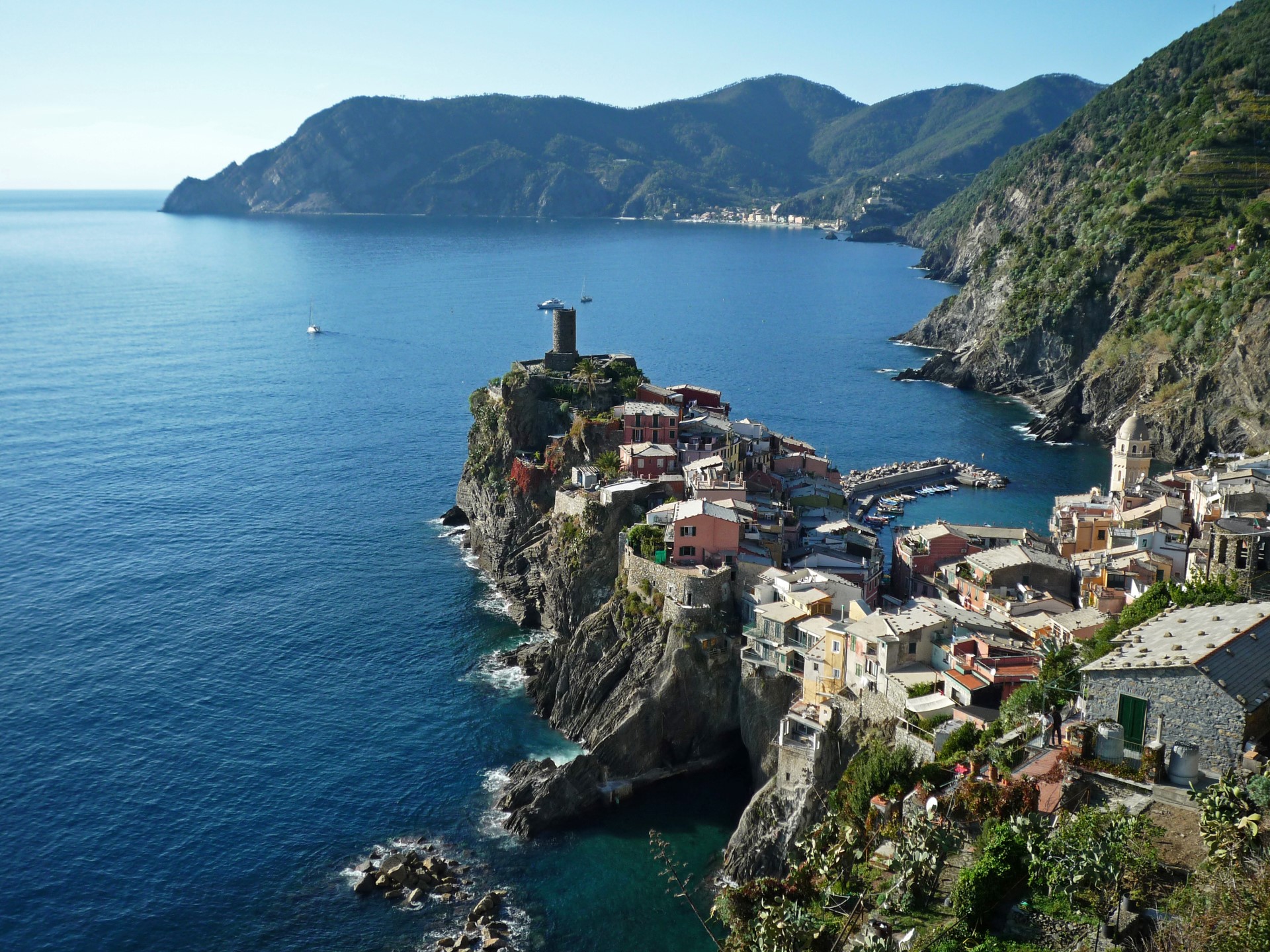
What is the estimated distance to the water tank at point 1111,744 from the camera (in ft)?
99.3

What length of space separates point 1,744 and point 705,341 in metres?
124

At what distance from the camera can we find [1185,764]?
2923cm

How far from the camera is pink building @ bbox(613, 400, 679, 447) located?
72625 millimetres

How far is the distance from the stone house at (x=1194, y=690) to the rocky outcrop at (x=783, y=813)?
1575 cm

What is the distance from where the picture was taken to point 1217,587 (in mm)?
42938

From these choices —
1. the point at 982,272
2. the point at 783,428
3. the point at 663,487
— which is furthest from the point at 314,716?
the point at 982,272

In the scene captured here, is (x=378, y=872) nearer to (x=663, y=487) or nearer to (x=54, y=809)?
(x=54, y=809)

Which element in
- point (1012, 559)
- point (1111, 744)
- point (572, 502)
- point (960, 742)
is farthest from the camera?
point (572, 502)

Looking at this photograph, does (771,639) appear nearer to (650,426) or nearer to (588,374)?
(650,426)

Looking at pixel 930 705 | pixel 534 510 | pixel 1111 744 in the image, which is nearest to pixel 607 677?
pixel 930 705

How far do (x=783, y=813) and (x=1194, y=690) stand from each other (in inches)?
792

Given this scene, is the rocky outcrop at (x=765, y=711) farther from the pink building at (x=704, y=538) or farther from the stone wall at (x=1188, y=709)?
the stone wall at (x=1188, y=709)

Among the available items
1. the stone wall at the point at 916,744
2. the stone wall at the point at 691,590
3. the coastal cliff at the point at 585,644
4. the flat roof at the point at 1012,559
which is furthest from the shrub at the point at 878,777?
the flat roof at the point at 1012,559

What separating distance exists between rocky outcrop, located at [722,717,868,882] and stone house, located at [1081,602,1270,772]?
15753 millimetres
